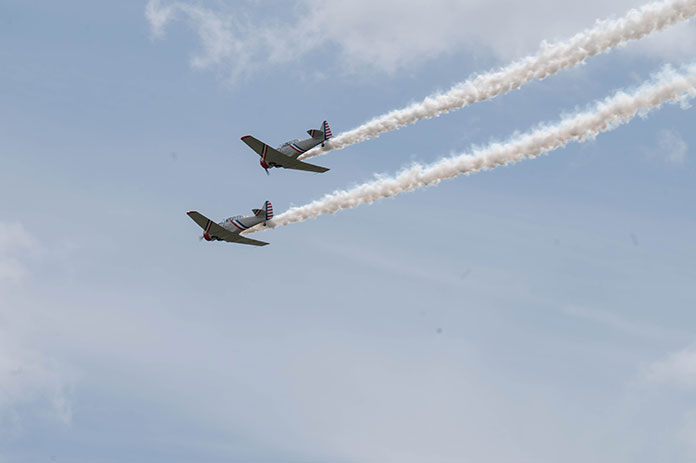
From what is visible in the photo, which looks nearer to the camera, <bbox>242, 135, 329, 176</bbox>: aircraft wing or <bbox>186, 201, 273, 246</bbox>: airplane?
<bbox>186, 201, 273, 246</bbox>: airplane

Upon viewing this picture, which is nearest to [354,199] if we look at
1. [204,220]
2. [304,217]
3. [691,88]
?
[304,217]

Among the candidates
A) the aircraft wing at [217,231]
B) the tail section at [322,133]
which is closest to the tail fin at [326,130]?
the tail section at [322,133]

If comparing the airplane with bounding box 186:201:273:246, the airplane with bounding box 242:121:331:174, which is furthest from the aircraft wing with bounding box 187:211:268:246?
the airplane with bounding box 242:121:331:174

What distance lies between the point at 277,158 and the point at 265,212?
3947 mm

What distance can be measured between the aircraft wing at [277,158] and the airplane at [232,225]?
10.4 feet

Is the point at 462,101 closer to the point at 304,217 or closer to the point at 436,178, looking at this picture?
the point at 436,178

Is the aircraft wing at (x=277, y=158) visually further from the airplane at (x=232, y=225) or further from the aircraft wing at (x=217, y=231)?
the aircraft wing at (x=217, y=231)

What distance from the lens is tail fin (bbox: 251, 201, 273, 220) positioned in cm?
7131

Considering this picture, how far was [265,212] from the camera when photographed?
71.3 m

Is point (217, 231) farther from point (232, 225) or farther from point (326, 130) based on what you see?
point (326, 130)

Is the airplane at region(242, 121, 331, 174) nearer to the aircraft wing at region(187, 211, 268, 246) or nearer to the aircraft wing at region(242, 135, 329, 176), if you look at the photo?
the aircraft wing at region(242, 135, 329, 176)

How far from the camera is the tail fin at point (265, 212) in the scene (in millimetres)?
71312

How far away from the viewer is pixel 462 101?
58656mm

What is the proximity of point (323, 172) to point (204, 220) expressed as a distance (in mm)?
8653
